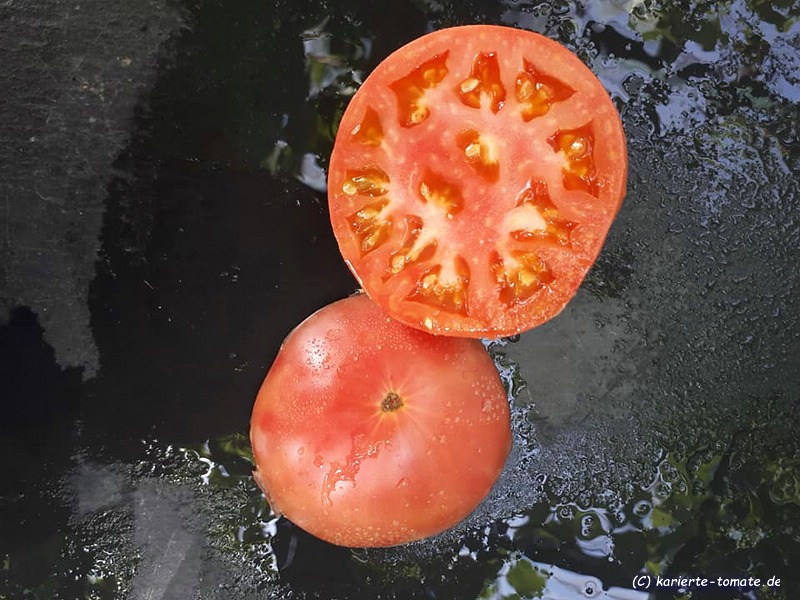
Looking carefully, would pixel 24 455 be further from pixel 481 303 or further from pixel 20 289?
pixel 481 303

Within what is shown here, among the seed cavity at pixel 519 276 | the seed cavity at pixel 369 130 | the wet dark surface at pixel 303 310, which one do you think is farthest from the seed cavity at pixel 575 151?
the wet dark surface at pixel 303 310

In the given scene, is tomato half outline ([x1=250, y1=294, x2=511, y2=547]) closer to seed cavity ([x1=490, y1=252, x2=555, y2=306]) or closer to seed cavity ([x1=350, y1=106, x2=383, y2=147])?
seed cavity ([x1=490, y1=252, x2=555, y2=306])

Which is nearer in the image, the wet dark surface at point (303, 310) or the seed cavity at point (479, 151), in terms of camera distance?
the seed cavity at point (479, 151)

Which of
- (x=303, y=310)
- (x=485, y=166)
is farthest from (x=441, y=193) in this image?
(x=303, y=310)

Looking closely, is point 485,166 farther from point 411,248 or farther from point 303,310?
point 303,310

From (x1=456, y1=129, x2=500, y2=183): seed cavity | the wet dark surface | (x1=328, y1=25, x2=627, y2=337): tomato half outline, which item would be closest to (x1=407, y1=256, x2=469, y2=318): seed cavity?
(x1=328, y1=25, x2=627, y2=337): tomato half outline

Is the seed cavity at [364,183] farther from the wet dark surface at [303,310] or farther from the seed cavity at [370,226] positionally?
the wet dark surface at [303,310]
